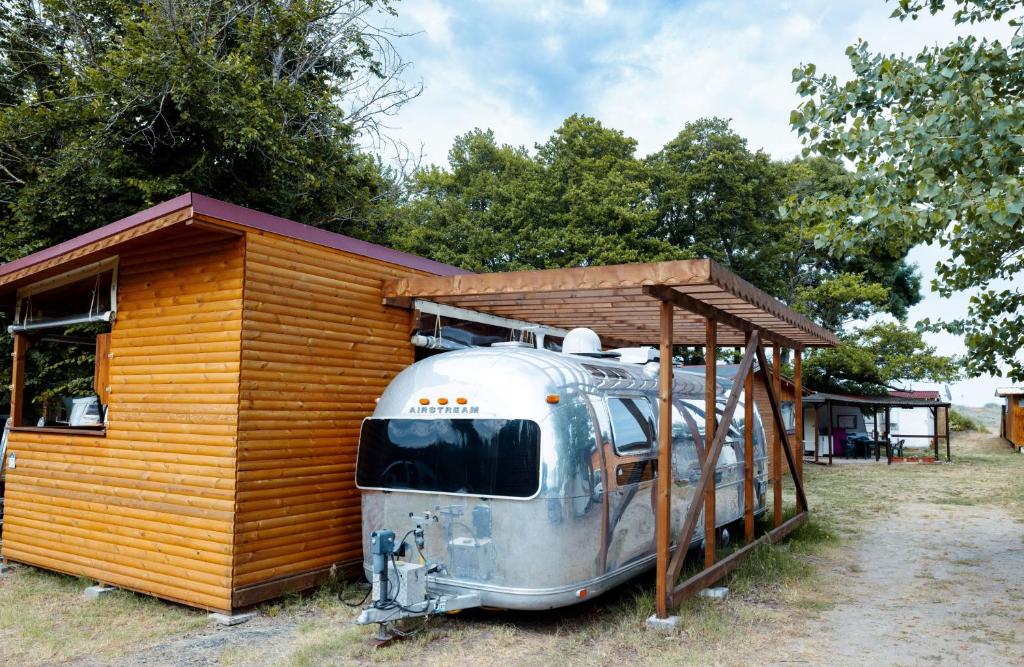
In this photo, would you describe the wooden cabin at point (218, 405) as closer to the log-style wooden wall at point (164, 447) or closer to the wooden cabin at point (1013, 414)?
the log-style wooden wall at point (164, 447)

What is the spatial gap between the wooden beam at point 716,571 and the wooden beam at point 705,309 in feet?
7.63

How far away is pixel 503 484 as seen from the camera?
5.88 metres

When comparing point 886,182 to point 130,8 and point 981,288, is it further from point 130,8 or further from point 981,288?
point 130,8

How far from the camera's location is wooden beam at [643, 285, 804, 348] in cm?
629

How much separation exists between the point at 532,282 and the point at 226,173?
491 inches

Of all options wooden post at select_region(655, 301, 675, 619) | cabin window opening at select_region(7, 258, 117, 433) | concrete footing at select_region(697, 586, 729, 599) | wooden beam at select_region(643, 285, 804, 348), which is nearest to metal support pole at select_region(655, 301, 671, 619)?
wooden post at select_region(655, 301, 675, 619)

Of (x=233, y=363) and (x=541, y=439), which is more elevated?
(x=233, y=363)

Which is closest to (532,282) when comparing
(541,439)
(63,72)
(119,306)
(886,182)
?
(541,439)

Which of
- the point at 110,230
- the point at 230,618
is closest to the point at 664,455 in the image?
the point at 230,618

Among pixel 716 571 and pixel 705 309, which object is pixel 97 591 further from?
pixel 705 309

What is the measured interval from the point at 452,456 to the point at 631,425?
1666 millimetres

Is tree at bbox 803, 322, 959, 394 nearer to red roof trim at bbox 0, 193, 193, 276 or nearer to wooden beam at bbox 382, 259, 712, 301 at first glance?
wooden beam at bbox 382, 259, 712, 301

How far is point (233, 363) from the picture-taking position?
258 inches

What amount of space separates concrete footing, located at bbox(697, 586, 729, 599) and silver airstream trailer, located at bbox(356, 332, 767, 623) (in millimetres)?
658
